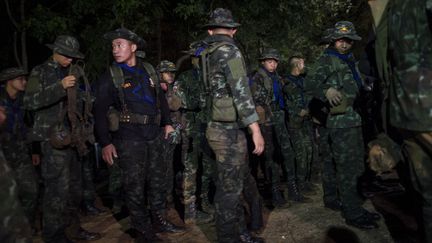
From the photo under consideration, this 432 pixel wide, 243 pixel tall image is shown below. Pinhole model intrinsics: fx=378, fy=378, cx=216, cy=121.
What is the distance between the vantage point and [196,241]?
4.78 meters

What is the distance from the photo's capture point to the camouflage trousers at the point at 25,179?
5.10 meters

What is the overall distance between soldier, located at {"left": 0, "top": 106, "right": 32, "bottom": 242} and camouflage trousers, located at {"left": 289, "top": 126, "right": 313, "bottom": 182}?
5085 millimetres

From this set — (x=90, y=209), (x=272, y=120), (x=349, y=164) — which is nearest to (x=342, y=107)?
(x=349, y=164)

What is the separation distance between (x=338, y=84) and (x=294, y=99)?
189 centimetres

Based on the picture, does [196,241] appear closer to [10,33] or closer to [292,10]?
[292,10]

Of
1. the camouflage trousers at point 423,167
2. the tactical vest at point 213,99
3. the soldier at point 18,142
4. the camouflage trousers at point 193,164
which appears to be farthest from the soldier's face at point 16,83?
the camouflage trousers at point 423,167

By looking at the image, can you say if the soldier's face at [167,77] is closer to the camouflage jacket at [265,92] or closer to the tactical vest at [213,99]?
the camouflage jacket at [265,92]

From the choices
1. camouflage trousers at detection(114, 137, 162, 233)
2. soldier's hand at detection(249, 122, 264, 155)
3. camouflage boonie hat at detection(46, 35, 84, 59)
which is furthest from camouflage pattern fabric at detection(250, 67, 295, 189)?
camouflage boonie hat at detection(46, 35, 84, 59)

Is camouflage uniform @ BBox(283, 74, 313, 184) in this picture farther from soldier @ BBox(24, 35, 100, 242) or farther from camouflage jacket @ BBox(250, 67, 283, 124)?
soldier @ BBox(24, 35, 100, 242)

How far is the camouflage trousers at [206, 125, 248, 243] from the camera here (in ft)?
13.2

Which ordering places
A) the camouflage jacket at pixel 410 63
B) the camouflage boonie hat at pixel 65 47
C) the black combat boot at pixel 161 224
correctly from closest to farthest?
the camouflage jacket at pixel 410 63 → the camouflage boonie hat at pixel 65 47 → the black combat boot at pixel 161 224

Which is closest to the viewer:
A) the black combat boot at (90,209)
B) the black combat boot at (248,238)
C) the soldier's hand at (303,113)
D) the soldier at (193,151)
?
the black combat boot at (248,238)

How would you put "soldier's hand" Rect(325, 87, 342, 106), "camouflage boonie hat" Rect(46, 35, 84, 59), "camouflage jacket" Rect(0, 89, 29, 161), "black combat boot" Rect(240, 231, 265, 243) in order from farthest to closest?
"camouflage jacket" Rect(0, 89, 29, 161), "camouflage boonie hat" Rect(46, 35, 84, 59), "soldier's hand" Rect(325, 87, 342, 106), "black combat boot" Rect(240, 231, 265, 243)

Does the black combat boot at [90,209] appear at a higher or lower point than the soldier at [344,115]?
lower
